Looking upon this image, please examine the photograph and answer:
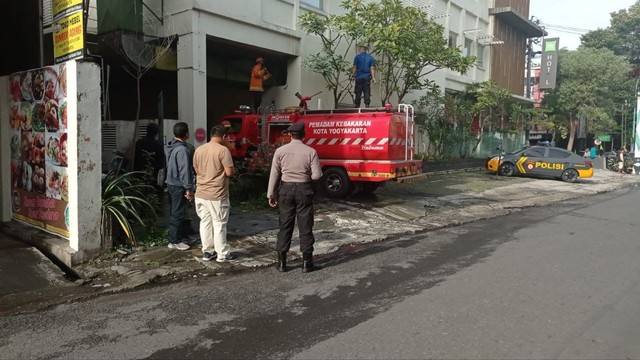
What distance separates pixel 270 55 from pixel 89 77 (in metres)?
9.83

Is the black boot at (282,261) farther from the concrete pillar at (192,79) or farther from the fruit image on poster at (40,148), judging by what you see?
the concrete pillar at (192,79)

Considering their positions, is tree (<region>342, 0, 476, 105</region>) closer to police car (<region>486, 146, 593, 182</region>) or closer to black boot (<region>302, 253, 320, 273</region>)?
police car (<region>486, 146, 593, 182</region>)

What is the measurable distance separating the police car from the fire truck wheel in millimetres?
11804

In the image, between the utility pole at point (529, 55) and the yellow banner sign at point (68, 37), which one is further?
the utility pole at point (529, 55)

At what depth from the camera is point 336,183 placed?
39.8 feet

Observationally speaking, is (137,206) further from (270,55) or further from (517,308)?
(270,55)

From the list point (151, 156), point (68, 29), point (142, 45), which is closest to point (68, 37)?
point (68, 29)

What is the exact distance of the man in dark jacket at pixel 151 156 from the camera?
8.02m

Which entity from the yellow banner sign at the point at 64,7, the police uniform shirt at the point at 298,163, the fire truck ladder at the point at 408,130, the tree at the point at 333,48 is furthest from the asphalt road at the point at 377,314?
the tree at the point at 333,48

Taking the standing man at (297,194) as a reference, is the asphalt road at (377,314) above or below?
below

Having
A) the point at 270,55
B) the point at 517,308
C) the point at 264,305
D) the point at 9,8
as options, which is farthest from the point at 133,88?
the point at 517,308

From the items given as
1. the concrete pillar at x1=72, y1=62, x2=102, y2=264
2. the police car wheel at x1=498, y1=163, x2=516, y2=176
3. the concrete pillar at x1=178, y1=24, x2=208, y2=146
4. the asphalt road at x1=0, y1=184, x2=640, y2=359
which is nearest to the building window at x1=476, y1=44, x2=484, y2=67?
the police car wheel at x1=498, y1=163, x2=516, y2=176

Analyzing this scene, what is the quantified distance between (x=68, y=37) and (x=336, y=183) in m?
7.22

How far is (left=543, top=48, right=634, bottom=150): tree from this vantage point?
3744cm
